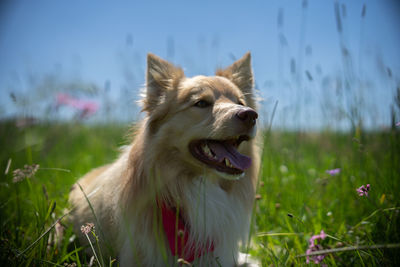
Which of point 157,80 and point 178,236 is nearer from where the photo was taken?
point 178,236

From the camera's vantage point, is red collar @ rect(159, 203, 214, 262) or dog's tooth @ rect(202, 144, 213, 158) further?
dog's tooth @ rect(202, 144, 213, 158)

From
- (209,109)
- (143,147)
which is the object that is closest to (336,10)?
(209,109)

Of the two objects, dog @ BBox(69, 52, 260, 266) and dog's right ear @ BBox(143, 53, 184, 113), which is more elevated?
dog's right ear @ BBox(143, 53, 184, 113)

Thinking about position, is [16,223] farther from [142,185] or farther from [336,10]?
[336,10]

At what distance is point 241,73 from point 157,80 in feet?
3.31

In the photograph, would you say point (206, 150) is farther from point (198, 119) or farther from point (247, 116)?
point (247, 116)

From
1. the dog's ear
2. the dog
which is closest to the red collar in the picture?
the dog

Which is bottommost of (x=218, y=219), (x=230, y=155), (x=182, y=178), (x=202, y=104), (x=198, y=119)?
(x=218, y=219)

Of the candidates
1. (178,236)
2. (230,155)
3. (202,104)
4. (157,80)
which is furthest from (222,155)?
(157,80)

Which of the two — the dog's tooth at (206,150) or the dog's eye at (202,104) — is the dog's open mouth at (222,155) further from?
the dog's eye at (202,104)

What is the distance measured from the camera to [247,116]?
215 cm

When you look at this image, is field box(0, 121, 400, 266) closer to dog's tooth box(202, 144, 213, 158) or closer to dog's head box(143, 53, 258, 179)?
dog's head box(143, 53, 258, 179)

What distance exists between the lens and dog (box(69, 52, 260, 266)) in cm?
216

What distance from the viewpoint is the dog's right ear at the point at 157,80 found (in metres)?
2.59
